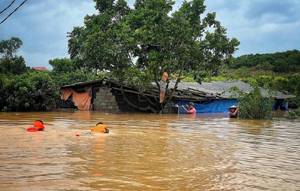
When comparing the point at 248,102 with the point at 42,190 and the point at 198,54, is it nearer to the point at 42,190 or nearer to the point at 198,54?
the point at 198,54

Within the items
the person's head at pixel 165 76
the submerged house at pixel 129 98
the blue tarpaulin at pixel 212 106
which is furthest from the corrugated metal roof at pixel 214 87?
the person's head at pixel 165 76

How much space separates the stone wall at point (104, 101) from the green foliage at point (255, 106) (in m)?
9.28

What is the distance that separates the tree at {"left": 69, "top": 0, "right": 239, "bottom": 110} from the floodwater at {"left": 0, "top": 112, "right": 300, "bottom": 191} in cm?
1451

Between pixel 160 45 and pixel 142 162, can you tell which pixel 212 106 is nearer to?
pixel 160 45

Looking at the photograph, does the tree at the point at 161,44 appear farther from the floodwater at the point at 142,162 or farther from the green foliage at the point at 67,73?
Result: the floodwater at the point at 142,162

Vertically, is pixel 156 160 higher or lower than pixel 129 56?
lower

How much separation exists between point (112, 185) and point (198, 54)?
22.9 m

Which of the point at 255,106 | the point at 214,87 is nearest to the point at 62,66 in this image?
the point at 214,87

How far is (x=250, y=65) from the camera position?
237 feet

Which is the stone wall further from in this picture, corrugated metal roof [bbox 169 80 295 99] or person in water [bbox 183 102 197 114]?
person in water [bbox 183 102 197 114]

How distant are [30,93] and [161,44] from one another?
8.84 metres

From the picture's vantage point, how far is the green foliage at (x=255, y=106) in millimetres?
26828

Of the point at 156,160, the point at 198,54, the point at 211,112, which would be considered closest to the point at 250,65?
the point at 211,112

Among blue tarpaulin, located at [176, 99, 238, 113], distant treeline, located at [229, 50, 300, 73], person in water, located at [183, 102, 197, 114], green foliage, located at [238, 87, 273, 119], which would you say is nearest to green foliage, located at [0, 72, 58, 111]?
blue tarpaulin, located at [176, 99, 238, 113]
